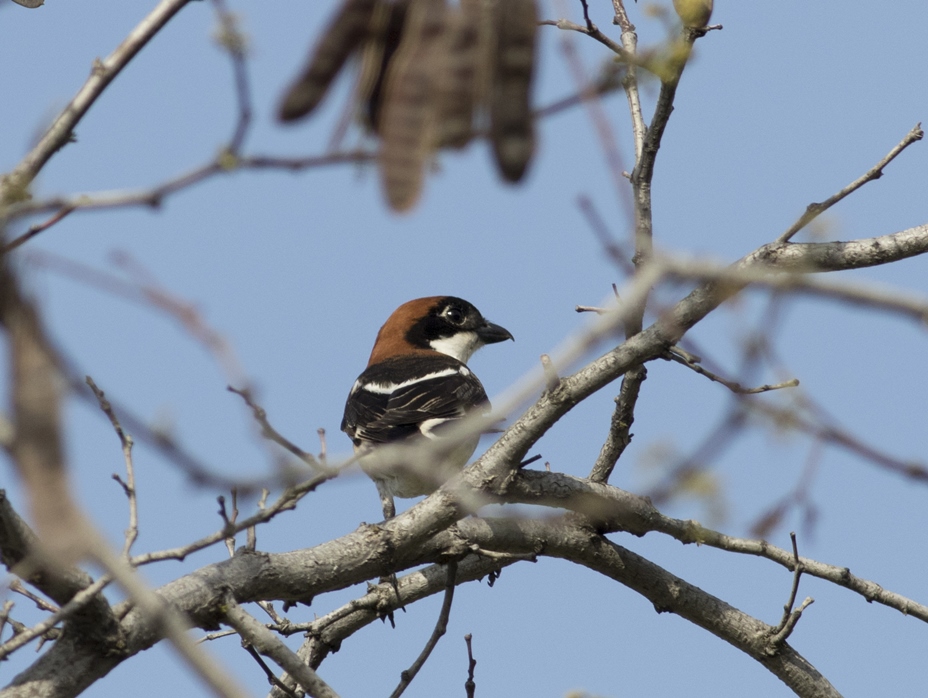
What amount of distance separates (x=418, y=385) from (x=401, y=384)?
6.4 inches

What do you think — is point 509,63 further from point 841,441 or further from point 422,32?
point 841,441

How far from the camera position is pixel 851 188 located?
408 centimetres

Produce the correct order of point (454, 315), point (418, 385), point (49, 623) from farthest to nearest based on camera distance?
1. point (454, 315)
2. point (418, 385)
3. point (49, 623)

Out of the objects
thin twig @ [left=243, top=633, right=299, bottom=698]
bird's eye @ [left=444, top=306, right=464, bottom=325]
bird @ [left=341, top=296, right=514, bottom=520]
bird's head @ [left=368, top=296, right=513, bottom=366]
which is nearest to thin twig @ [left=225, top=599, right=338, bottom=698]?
thin twig @ [left=243, top=633, right=299, bottom=698]

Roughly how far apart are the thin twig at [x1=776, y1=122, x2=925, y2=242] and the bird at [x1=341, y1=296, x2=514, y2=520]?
2442mm

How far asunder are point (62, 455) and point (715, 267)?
3.16 feet

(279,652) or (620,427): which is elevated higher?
(620,427)

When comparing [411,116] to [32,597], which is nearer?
[411,116]

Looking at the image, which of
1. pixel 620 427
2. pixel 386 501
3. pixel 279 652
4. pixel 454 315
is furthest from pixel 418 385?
pixel 279 652

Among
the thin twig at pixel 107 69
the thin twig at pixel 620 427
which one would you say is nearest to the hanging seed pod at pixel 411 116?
the thin twig at pixel 107 69

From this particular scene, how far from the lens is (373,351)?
32.2ft

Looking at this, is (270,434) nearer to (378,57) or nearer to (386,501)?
(378,57)

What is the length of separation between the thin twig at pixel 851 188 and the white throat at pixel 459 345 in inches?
216

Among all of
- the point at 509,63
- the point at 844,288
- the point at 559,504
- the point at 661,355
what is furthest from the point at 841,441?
the point at 559,504
